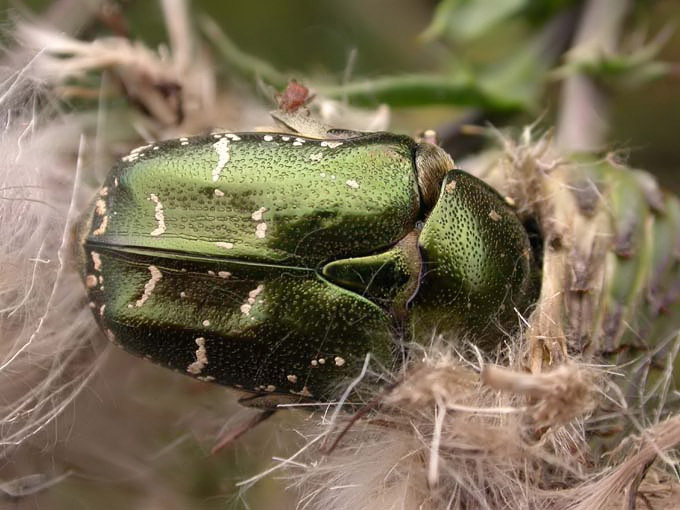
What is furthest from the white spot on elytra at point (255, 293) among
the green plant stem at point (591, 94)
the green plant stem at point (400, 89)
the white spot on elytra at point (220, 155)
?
the green plant stem at point (591, 94)

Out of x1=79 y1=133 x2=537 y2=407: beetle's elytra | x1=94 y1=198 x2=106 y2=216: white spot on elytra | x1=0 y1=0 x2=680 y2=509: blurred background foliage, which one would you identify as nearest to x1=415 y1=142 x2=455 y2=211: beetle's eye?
x1=79 y1=133 x2=537 y2=407: beetle's elytra

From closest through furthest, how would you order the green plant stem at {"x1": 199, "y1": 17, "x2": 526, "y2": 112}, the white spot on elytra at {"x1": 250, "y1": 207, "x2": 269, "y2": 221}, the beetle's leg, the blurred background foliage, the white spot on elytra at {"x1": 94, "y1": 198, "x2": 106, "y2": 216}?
the white spot on elytra at {"x1": 250, "y1": 207, "x2": 269, "y2": 221}, the white spot on elytra at {"x1": 94, "y1": 198, "x2": 106, "y2": 216}, the beetle's leg, the blurred background foliage, the green plant stem at {"x1": 199, "y1": 17, "x2": 526, "y2": 112}

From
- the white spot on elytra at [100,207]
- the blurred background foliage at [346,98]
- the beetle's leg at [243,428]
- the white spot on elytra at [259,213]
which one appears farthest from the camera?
the blurred background foliage at [346,98]

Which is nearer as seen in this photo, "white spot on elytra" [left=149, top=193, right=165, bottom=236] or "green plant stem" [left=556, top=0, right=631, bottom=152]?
"white spot on elytra" [left=149, top=193, right=165, bottom=236]

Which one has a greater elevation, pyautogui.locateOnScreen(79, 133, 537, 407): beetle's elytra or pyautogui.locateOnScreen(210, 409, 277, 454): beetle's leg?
pyautogui.locateOnScreen(79, 133, 537, 407): beetle's elytra

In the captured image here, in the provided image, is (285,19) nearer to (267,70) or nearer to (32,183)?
(267,70)

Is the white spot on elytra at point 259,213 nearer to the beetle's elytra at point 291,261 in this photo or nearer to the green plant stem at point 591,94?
the beetle's elytra at point 291,261

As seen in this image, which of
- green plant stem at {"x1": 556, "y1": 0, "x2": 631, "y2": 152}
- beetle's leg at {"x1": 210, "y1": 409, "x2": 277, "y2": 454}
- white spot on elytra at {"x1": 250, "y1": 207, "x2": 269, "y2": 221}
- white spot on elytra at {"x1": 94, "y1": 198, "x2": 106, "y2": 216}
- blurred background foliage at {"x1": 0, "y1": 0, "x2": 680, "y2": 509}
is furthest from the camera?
green plant stem at {"x1": 556, "y1": 0, "x2": 631, "y2": 152}

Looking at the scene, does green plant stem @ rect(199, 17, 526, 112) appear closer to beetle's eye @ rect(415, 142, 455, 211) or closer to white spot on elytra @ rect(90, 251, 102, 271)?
beetle's eye @ rect(415, 142, 455, 211)
